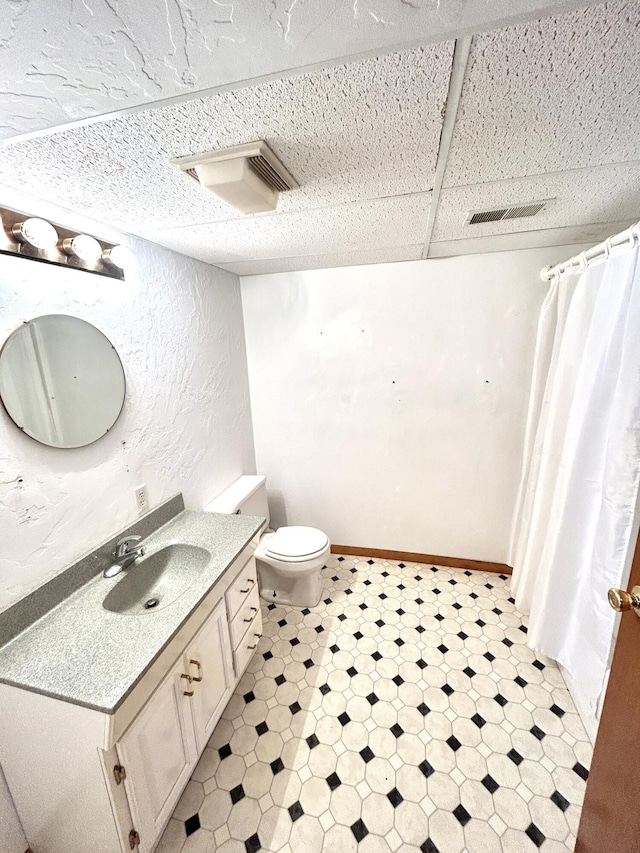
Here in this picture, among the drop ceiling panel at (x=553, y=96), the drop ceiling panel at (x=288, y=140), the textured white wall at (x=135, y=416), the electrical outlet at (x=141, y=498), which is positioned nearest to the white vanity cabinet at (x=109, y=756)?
the textured white wall at (x=135, y=416)

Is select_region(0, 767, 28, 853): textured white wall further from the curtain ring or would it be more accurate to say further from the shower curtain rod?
the curtain ring

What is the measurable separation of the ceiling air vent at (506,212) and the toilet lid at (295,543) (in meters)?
1.79

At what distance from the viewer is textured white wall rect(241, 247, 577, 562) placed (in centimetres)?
196

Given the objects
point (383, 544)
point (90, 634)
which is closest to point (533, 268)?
point (383, 544)

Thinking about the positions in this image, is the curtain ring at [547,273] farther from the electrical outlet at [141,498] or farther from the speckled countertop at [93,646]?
the electrical outlet at [141,498]

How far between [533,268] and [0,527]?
2.60 m

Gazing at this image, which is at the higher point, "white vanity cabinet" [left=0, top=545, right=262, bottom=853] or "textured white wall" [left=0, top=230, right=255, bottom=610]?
"textured white wall" [left=0, top=230, right=255, bottom=610]

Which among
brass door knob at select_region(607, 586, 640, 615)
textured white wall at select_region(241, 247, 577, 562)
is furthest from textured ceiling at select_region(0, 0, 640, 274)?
brass door knob at select_region(607, 586, 640, 615)

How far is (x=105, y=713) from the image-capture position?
80cm

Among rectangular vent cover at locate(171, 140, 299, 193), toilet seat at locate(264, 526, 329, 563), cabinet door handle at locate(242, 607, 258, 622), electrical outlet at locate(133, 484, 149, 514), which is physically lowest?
cabinet door handle at locate(242, 607, 258, 622)

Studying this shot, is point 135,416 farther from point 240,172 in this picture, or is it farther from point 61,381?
point 240,172

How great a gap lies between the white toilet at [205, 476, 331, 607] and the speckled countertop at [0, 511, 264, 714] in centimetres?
65

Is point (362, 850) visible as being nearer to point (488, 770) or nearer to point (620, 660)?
point (488, 770)

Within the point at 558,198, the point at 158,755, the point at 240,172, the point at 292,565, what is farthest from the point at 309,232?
the point at 158,755
